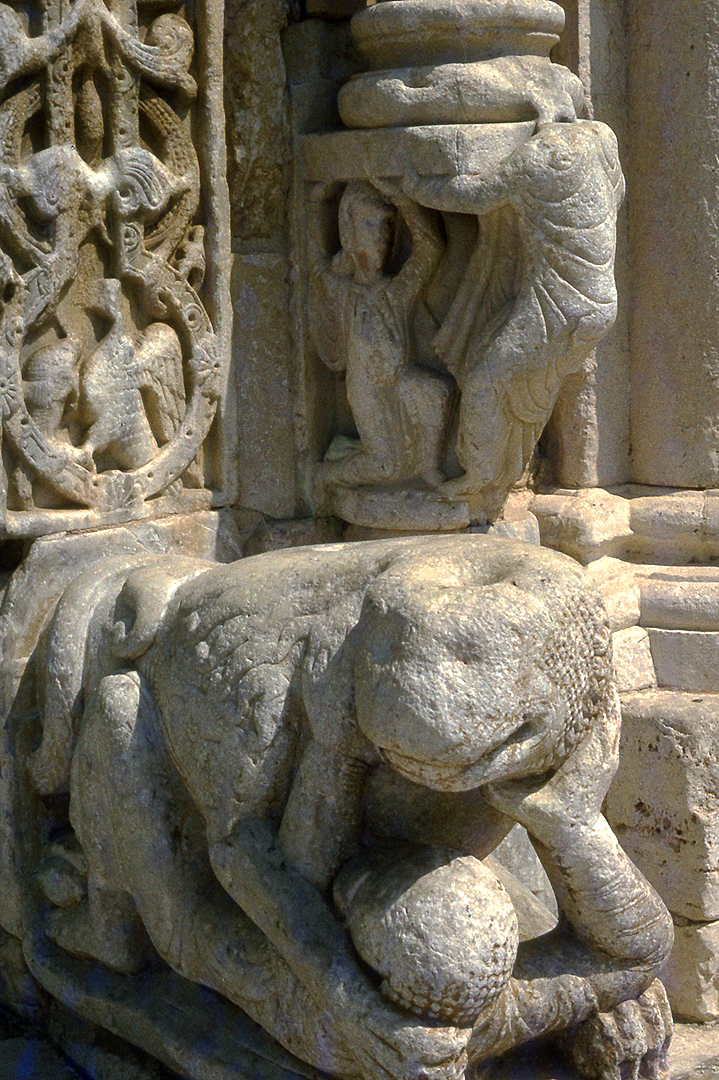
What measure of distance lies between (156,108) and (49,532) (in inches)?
38.1

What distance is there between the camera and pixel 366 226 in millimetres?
3139

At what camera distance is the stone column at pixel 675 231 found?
3408 millimetres

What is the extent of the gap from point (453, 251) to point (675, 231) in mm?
688

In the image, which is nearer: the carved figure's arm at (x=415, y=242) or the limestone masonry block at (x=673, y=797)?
the carved figure's arm at (x=415, y=242)

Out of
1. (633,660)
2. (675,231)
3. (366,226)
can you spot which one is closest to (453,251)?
(366,226)

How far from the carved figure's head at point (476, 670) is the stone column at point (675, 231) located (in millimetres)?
1452

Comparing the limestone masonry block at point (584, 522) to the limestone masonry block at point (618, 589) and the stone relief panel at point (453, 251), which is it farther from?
the stone relief panel at point (453, 251)

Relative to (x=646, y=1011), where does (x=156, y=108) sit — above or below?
above

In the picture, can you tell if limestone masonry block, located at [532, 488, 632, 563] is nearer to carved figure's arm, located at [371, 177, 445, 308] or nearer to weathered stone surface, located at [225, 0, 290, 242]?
carved figure's arm, located at [371, 177, 445, 308]

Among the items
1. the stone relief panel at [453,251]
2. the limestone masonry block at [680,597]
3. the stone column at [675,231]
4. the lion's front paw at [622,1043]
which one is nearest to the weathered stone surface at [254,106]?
the stone relief panel at [453,251]

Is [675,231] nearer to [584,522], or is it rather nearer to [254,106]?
[584,522]

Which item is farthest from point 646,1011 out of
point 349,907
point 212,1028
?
point 212,1028

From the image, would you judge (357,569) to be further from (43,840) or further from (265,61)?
(265,61)

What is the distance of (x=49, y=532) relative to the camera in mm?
2920
